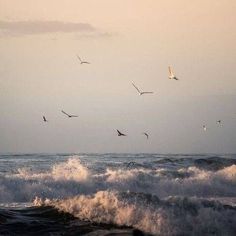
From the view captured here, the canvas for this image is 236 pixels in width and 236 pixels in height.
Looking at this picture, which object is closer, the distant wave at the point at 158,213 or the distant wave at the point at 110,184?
the distant wave at the point at 158,213

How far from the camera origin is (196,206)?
15.4 metres

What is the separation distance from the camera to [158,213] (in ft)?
48.3

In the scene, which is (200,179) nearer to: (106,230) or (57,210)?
(57,210)

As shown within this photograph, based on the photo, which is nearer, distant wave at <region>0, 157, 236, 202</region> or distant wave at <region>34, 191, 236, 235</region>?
distant wave at <region>34, 191, 236, 235</region>

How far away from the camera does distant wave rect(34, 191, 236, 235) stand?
46.5ft

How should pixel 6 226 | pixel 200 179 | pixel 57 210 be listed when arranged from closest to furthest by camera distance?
pixel 6 226 < pixel 57 210 < pixel 200 179

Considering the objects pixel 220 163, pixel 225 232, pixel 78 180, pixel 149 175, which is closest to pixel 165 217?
pixel 225 232

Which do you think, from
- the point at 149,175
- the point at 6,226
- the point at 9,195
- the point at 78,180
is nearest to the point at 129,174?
the point at 149,175

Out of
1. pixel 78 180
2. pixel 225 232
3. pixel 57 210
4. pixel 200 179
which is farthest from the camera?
pixel 200 179

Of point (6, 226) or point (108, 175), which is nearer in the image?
point (6, 226)

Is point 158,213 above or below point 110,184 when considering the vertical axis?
below

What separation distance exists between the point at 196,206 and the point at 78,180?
16.2 m

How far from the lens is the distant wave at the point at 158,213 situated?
1417 cm

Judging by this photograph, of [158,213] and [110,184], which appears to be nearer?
[158,213]
